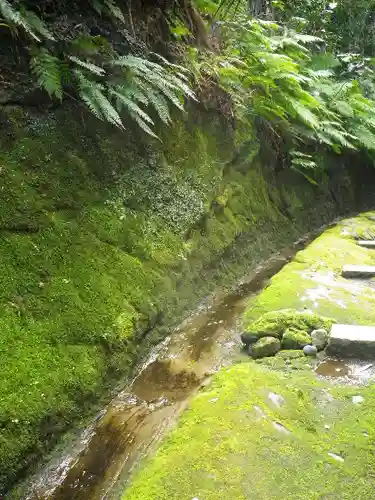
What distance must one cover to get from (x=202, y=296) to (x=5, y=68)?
10.2ft

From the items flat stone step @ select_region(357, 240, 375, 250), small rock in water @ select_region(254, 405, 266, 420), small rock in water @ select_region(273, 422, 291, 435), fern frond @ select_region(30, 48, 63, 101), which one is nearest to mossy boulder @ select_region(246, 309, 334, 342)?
small rock in water @ select_region(254, 405, 266, 420)

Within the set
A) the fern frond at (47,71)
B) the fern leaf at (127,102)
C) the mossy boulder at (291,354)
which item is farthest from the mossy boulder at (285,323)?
the fern frond at (47,71)

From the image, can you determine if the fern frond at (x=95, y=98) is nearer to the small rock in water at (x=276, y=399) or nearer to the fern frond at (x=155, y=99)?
the fern frond at (x=155, y=99)

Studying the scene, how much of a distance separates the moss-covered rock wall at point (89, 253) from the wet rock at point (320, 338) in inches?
57.1

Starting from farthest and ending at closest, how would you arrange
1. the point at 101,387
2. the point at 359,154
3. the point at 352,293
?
the point at 359,154
the point at 352,293
the point at 101,387

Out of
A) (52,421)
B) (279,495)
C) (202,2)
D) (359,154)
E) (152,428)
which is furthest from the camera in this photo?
(359,154)

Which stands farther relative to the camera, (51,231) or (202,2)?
(202,2)

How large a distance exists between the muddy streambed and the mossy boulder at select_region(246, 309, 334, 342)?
27cm

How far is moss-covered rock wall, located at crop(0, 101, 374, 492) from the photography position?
9.98 feet

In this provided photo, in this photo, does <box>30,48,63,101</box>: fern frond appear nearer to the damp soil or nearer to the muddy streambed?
the muddy streambed

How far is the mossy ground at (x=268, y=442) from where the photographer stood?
232 cm

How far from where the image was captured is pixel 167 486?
2342 mm

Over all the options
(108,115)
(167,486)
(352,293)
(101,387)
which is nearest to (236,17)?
(108,115)

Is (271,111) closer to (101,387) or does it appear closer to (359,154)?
(359,154)
